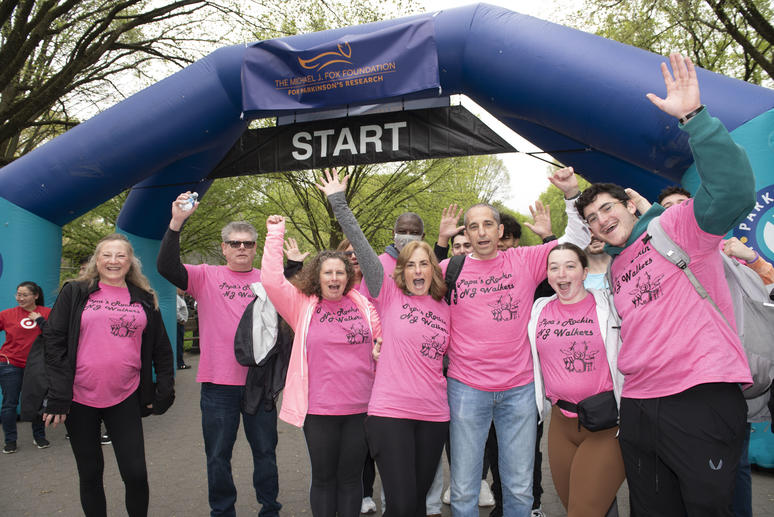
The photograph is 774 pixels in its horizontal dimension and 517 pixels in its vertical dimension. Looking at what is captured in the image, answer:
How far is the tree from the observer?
10148 mm

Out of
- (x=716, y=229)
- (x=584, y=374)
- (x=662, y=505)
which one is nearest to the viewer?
(x=716, y=229)

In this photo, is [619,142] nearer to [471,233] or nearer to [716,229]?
[471,233]

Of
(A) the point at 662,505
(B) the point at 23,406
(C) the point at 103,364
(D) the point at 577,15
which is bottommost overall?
(A) the point at 662,505

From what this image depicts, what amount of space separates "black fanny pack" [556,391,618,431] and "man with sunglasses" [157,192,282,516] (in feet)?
6.72

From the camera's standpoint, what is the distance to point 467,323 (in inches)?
116

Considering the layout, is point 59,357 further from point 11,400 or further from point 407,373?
point 11,400

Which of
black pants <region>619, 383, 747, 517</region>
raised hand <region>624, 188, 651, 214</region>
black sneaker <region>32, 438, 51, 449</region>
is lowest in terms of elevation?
black sneaker <region>32, 438, 51, 449</region>

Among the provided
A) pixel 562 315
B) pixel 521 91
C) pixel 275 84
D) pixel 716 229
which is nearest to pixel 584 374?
pixel 562 315

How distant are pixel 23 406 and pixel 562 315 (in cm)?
320

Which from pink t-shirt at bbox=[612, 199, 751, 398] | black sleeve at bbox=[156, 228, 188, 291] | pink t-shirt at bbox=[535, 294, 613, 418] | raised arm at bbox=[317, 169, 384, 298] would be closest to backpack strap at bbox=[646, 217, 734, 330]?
pink t-shirt at bbox=[612, 199, 751, 398]

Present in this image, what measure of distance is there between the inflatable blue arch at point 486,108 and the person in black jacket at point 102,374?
2.90 m

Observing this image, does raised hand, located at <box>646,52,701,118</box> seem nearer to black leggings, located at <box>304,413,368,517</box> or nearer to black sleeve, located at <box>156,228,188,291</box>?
black leggings, located at <box>304,413,368,517</box>

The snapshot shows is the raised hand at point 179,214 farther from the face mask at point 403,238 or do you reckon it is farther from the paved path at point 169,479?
the paved path at point 169,479

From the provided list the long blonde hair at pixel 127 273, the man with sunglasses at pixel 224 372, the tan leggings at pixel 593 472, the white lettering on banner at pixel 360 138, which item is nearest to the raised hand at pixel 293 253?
the man with sunglasses at pixel 224 372
